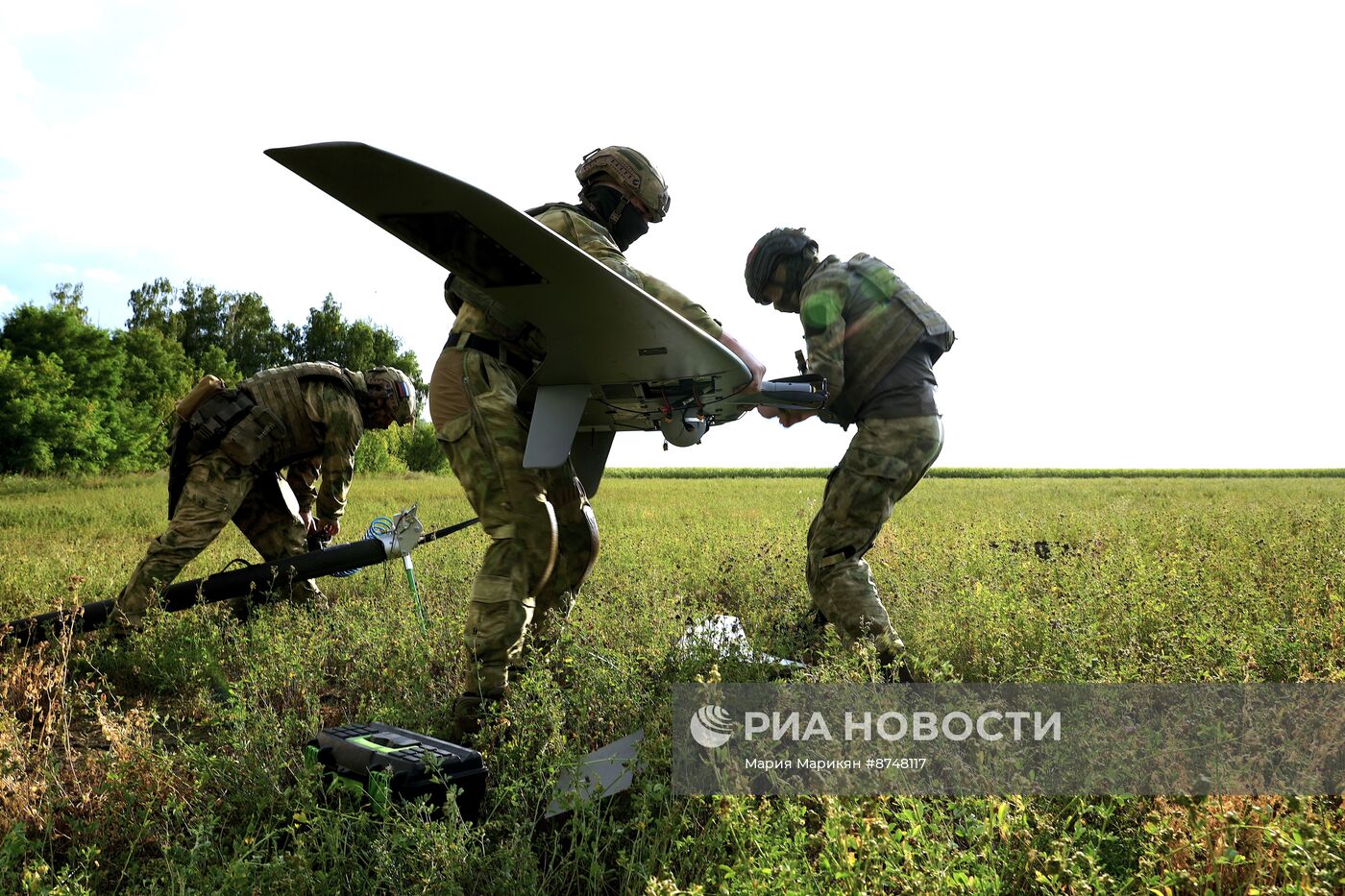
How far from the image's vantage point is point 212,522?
5.98 m

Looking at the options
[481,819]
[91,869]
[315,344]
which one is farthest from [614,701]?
[315,344]

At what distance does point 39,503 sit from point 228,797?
53.6 feet

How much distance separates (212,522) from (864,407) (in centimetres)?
460

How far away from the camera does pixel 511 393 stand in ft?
12.8

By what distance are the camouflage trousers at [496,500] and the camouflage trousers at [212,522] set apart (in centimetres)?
263

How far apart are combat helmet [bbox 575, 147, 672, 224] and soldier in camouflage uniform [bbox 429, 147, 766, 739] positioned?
29 cm

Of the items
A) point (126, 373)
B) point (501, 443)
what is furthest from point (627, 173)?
point (126, 373)

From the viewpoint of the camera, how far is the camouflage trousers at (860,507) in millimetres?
4535

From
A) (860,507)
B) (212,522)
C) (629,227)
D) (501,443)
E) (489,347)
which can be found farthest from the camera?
(212,522)

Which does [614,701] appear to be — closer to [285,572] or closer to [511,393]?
[511,393]

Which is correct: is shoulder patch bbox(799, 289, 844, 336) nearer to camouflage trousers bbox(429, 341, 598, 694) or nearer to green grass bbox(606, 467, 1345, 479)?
camouflage trousers bbox(429, 341, 598, 694)

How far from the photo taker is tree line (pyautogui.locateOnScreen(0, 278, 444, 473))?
32.3 meters

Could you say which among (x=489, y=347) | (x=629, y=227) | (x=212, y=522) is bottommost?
(x=212, y=522)

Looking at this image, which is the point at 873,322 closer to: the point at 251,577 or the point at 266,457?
the point at 251,577
